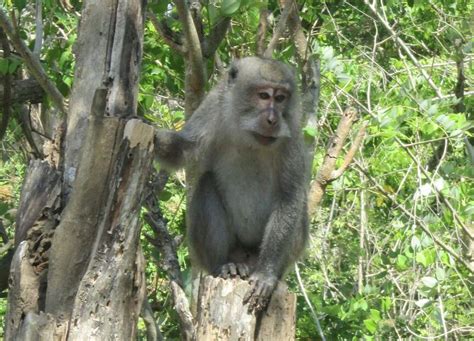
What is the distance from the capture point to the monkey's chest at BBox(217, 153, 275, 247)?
6.55 m

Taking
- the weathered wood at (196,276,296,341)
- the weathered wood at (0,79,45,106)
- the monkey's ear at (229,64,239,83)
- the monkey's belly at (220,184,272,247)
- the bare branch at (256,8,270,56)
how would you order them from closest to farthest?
the weathered wood at (196,276,296,341), the monkey's ear at (229,64,239,83), the monkey's belly at (220,184,272,247), the bare branch at (256,8,270,56), the weathered wood at (0,79,45,106)

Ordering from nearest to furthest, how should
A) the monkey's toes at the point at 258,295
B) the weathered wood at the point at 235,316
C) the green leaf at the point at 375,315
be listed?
the weathered wood at the point at 235,316 → the monkey's toes at the point at 258,295 → the green leaf at the point at 375,315

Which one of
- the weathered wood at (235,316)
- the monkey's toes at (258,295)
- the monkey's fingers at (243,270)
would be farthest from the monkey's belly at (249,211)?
the weathered wood at (235,316)

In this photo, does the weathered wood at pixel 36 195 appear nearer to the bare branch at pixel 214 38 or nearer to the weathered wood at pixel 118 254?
the weathered wood at pixel 118 254

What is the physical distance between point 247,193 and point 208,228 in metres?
0.43

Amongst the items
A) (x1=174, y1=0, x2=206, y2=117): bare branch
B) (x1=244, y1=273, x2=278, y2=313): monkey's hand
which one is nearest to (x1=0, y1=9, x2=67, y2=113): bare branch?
(x1=174, y1=0, x2=206, y2=117): bare branch

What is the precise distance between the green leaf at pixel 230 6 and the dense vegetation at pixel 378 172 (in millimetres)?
11

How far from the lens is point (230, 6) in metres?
6.23

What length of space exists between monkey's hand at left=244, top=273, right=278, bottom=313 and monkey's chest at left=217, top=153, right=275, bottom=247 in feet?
2.27

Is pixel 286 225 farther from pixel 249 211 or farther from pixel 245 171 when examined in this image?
pixel 245 171

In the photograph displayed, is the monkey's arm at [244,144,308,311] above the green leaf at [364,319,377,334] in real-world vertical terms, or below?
above

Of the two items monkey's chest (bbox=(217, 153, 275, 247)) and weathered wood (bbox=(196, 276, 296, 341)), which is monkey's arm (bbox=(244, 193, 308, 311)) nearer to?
monkey's chest (bbox=(217, 153, 275, 247))

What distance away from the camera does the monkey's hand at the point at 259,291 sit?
5129mm

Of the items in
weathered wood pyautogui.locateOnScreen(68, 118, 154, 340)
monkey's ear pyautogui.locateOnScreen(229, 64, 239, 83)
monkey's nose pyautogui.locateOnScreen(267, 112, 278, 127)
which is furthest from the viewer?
monkey's ear pyautogui.locateOnScreen(229, 64, 239, 83)
